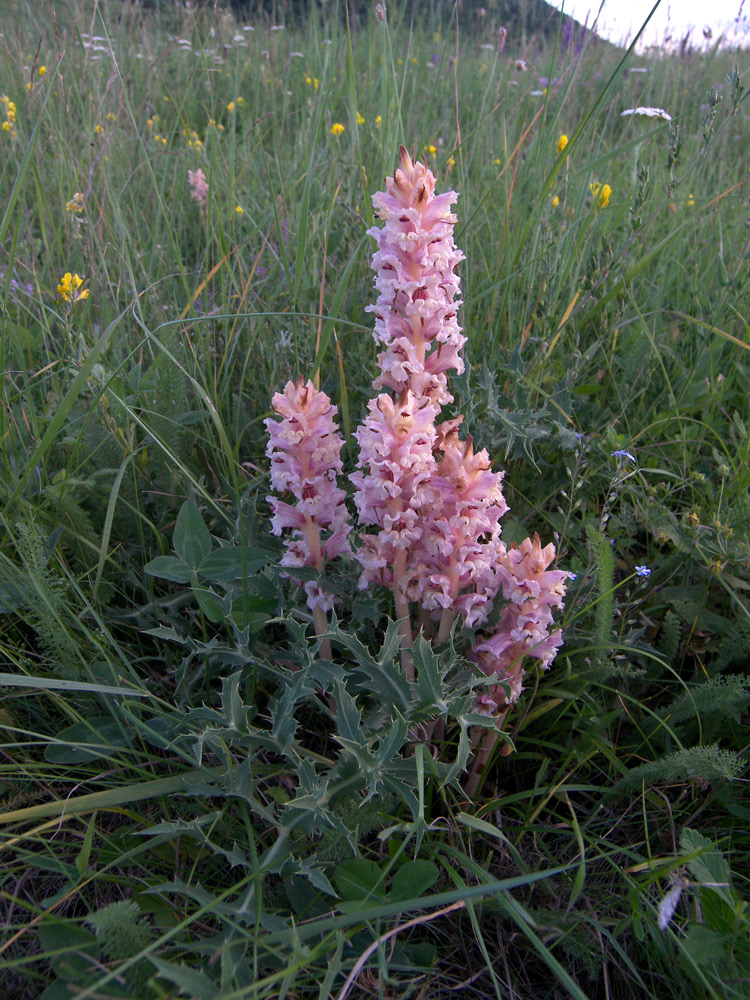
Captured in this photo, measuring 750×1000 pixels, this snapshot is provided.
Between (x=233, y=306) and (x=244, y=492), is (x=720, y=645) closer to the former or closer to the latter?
(x=244, y=492)

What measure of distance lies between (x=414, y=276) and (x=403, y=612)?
71cm

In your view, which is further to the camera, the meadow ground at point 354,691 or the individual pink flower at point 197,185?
the individual pink flower at point 197,185

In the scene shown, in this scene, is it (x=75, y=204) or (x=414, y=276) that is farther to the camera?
(x=75, y=204)

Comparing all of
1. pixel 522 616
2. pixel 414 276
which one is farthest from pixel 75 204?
pixel 522 616

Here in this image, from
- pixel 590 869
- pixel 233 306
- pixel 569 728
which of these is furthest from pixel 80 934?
pixel 233 306

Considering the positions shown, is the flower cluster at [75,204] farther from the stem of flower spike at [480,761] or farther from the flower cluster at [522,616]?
the stem of flower spike at [480,761]

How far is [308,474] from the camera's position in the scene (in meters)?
1.39

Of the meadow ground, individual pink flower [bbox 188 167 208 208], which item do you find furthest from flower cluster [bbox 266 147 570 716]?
individual pink flower [bbox 188 167 208 208]

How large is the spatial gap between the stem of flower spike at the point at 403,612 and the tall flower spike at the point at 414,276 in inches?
14.2

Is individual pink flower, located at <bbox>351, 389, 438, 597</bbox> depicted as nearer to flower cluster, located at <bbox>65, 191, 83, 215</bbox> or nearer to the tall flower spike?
the tall flower spike

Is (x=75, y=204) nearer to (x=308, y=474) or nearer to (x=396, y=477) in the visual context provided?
(x=308, y=474)

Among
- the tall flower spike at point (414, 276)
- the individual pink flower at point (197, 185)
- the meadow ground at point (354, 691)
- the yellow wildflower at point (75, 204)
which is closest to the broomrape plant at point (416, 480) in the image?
the tall flower spike at point (414, 276)

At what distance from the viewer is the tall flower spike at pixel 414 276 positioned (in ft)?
4.21

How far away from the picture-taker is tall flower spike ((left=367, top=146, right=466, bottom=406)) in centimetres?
128
